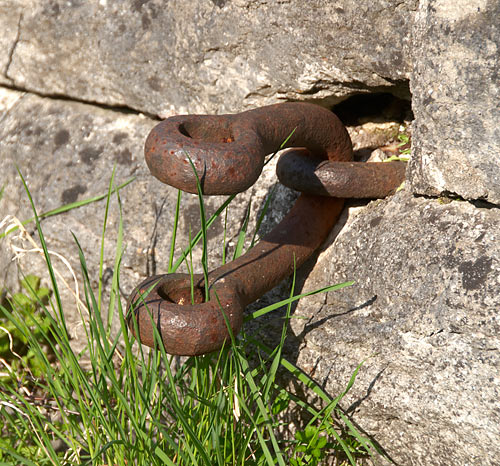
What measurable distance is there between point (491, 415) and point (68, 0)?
1.78 metres

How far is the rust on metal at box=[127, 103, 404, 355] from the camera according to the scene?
3.82 ft

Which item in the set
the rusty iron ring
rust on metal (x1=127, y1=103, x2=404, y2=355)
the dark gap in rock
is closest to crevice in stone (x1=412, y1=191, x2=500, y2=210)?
rust on metal (x1=127, y1=103, x2=404, y2=355)

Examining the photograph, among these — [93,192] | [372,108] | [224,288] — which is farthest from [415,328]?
[93,192]

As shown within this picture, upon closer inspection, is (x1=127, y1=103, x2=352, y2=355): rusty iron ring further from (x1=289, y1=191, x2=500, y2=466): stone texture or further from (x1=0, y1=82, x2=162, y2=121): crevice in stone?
(x1=0, y1=82, x2=162, y2=121): crevice in stone

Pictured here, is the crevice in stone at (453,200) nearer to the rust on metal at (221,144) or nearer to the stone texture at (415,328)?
the stone texture at (415,328)

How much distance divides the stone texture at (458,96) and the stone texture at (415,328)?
7 cm

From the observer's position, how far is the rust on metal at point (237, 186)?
1.16 m

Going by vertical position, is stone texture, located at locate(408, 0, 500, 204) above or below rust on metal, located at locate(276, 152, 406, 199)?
above

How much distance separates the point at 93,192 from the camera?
2.03 m

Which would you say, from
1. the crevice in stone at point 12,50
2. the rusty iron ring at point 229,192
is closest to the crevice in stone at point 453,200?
the rusty iron ring at point 229,192

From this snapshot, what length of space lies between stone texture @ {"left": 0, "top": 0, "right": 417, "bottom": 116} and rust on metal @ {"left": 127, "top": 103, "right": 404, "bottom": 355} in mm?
216

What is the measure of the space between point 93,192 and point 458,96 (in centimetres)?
117

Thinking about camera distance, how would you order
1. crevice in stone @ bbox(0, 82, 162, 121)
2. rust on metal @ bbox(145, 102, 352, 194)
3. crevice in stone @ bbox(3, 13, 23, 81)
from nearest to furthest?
rust on metal @ bbox(145, 102, 352, 194) → crevice in stone @ bbox(0, 82, 162, 121) → crevice in stone @ bbox(3, 13, 23, 81)

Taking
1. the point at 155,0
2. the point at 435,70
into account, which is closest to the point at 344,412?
the point at 435,70
